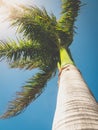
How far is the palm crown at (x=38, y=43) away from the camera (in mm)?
8781

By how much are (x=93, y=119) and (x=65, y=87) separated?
53.4 inches

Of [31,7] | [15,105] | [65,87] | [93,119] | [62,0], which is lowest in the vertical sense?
[93,119]

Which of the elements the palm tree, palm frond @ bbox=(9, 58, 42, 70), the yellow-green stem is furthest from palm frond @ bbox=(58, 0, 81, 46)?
palm frond @ bbox=(9, 58, 42, 70)

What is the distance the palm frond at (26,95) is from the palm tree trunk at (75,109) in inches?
140

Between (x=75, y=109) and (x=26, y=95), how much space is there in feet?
15.8

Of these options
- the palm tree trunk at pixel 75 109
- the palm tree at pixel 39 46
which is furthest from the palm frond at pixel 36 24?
the palm tree trunk at pixel 75 109

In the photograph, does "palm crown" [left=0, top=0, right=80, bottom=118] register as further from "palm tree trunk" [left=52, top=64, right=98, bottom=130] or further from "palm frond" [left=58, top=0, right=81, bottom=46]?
"palm tree trunk" [left=52, top=64, right=98, bottom=130]

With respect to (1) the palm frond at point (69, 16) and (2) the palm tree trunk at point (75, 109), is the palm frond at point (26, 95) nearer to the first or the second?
(1) the palm frond at point (69, 16)

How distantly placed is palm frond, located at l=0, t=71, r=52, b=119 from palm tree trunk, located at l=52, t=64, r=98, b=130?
3547 mm

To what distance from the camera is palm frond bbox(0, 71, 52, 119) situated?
885 centimetres

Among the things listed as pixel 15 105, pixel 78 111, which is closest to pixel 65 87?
pixel 78 111

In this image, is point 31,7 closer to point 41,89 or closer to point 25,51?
point 25,51

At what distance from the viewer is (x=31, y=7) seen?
29.8ft

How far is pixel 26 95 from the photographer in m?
8.98
